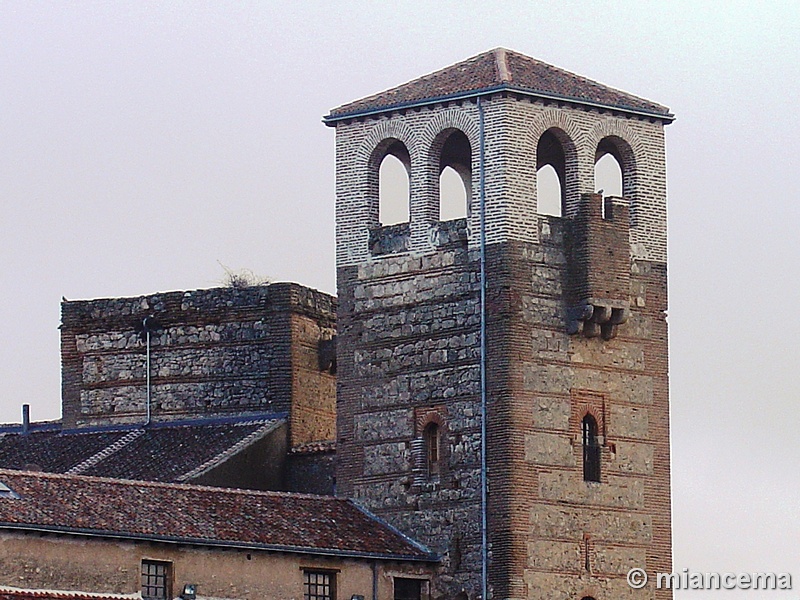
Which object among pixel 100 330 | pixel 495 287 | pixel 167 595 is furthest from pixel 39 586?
pixel 100 330

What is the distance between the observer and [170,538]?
46.1 m

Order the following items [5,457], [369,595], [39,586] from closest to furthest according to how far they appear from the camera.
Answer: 1. [39,586]
2. [369,595]
3. [5,457]

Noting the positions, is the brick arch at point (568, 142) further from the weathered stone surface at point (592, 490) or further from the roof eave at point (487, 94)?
the weathered stone surface at point (592, 490)

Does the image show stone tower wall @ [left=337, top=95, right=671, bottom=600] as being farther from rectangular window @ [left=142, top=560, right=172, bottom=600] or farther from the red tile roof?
the red tile roof

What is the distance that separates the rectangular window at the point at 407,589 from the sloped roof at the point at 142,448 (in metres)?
4.86

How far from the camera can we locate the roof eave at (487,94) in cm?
5066

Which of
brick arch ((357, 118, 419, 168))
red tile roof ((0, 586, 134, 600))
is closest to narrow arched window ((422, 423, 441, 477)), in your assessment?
brick arch ((357, 118, 419, 168))

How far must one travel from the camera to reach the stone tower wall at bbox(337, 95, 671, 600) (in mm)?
49938

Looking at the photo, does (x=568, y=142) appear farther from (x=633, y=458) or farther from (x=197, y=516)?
(x=197, y=516)

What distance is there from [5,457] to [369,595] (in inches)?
439

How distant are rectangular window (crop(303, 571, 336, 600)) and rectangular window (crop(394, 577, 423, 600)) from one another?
1547 mm

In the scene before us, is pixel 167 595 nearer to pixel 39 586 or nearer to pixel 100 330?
pixel 39 586

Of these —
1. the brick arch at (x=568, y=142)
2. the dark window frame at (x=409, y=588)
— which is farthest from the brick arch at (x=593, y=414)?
the dark window frame at (x=409, y=588)

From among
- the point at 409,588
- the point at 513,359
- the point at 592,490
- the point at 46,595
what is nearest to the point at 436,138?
the point at 513,359
